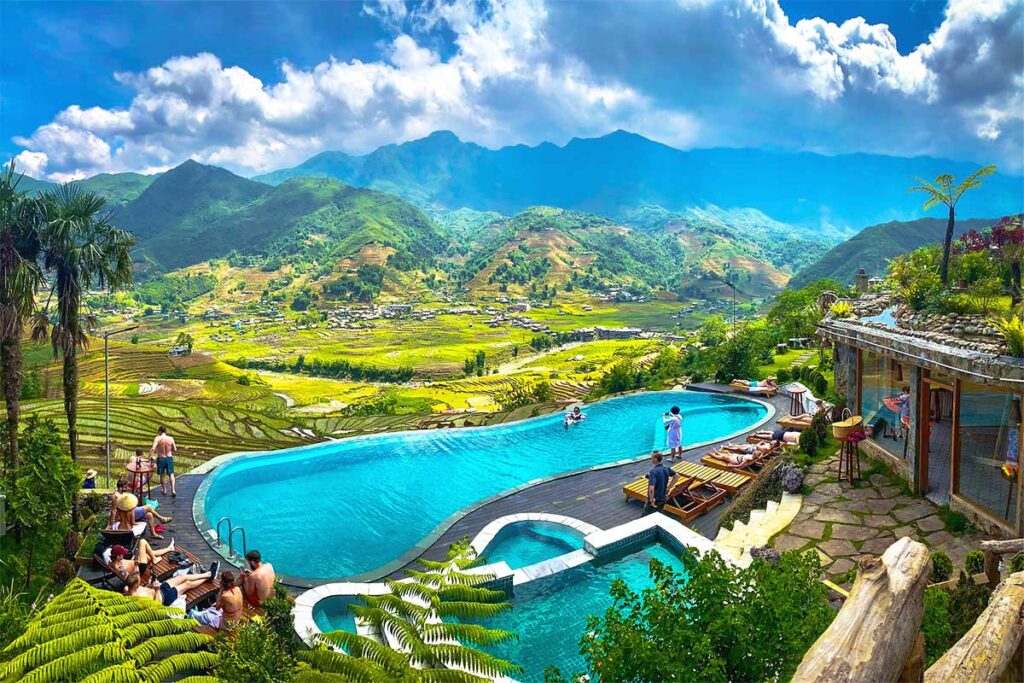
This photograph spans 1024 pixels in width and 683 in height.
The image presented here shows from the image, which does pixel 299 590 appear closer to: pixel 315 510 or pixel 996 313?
pixel 315 510

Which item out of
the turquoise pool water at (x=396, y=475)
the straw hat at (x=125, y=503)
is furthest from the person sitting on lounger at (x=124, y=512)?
the turquoise pool water at (x=396, y=475)

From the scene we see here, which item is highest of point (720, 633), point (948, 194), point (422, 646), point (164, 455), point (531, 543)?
point (948, 194)

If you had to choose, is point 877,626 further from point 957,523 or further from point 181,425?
point 181,425

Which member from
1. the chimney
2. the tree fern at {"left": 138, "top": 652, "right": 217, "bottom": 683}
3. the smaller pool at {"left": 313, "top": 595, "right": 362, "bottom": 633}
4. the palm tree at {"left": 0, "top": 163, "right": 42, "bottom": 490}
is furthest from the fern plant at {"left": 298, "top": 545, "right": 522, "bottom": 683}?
the chimney

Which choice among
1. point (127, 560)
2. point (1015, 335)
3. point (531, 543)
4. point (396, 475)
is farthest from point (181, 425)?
point (1015, 335)

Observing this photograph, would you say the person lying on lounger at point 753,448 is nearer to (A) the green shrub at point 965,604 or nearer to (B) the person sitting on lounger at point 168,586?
(A) the green shrub at point 965,604

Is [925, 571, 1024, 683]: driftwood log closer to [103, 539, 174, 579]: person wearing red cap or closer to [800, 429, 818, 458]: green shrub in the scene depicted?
[800, 429, 818, 458]: green shrub

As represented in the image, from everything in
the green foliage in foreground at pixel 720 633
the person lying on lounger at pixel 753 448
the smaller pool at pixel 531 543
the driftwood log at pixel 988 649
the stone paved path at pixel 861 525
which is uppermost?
the driftwood log at pixel 988 649
